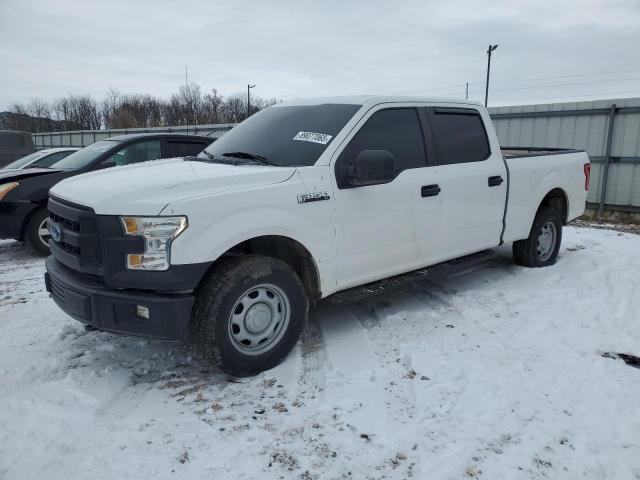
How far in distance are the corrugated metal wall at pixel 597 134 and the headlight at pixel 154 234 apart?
11.0 metres

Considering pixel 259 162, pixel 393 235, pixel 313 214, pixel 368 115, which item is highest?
pixel 368 115

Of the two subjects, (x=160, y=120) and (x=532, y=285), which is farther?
(x=160, y=120)

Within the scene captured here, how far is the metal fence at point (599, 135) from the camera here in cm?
1080

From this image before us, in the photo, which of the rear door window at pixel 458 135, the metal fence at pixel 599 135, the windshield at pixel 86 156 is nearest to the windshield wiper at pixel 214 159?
the rear door window at pixel 458 135

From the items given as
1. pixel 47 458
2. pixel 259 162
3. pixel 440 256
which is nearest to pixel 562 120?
pixel 440 256

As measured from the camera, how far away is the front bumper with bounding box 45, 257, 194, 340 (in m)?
2.99

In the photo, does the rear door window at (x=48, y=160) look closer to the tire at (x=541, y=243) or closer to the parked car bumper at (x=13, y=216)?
the parked car bumper at (x=13, y=216)

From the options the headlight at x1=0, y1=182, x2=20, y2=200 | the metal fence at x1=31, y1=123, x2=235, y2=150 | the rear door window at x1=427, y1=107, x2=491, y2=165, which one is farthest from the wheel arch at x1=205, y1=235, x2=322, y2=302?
the metal fence at x1=31, y1=123, x2=235, y2=150

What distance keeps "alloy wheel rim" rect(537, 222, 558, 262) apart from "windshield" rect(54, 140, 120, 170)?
20.0 ft

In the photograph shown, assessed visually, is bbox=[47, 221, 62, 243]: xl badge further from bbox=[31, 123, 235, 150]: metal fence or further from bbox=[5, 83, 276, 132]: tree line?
bbox=[5, 83, 276, 132]: tree line

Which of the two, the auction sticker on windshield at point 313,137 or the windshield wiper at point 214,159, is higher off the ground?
the auction sticker on windshield at point 313,137

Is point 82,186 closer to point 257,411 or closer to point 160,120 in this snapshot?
point 257,411

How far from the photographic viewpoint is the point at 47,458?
255 centimetres

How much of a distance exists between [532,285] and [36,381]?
4727 millimetres
